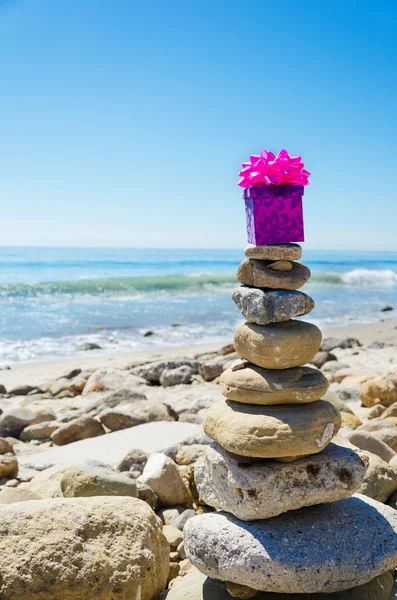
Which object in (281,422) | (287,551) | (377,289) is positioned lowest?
(377,289)

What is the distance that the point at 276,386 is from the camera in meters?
3.80

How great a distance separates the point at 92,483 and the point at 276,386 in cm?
203

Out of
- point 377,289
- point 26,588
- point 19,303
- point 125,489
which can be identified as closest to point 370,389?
point 125,489

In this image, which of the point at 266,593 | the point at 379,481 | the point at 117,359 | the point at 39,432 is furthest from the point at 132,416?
the point at 117,359

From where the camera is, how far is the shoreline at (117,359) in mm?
13360

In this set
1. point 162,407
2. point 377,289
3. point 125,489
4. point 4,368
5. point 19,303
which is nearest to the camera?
point 125,489

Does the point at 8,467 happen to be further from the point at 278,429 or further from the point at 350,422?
the point at 278,429

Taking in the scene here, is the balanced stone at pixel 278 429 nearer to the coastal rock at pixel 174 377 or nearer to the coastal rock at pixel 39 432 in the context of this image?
the coastal rock at pixel 39 432

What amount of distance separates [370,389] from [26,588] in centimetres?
656

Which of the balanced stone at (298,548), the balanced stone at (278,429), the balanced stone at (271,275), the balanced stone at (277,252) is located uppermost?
the balanced stone at (277,252)

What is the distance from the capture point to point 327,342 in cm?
1608

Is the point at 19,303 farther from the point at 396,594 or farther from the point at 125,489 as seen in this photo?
the point at 396,594

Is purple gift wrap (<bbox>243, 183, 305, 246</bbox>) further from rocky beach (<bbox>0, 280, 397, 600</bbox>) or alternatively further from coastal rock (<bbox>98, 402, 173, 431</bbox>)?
coastal rock (<bbox>98, 402, 173, 431</bbox>)

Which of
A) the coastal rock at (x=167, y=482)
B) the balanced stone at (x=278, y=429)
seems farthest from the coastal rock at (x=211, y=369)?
the balanced stone at (x=278, y=429)
